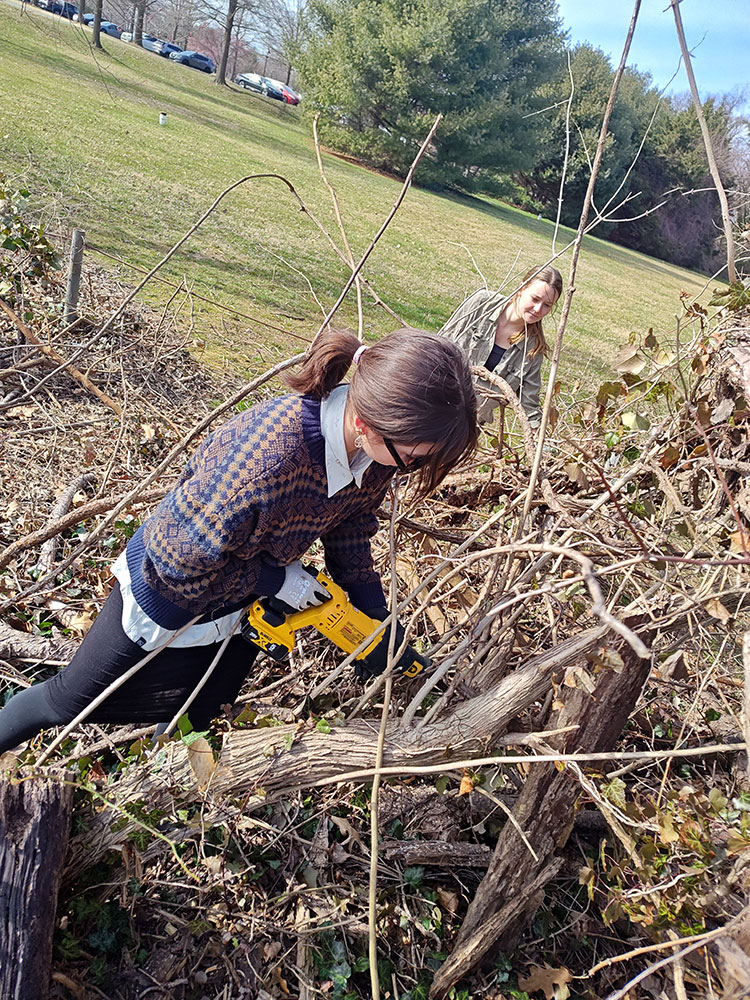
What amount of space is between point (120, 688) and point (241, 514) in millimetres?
695

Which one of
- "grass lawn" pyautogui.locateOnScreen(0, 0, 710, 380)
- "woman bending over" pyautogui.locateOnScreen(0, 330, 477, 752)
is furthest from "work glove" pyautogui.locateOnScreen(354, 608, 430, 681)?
"grass lawn" pyautogui.locateOnScreen(0, 0, 710, 380)

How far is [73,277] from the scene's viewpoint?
428cm

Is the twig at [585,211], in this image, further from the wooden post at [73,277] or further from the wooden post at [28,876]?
the wooden post at [73,277]

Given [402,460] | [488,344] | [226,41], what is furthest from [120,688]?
[226,41]

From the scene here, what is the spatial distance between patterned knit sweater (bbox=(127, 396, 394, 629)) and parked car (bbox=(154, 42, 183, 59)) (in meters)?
39.1

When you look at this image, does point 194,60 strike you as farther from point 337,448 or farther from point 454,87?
point 337,448

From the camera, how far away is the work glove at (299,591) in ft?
5.97

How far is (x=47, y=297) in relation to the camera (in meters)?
4.63

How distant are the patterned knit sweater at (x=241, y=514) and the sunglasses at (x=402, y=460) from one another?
0.59 ft

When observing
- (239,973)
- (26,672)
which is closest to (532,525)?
(239,973)

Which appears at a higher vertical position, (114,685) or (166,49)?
(166,49)

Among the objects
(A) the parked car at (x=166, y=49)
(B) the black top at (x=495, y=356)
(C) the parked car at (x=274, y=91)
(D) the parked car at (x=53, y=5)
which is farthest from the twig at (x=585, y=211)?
(A) the parked car at (x=166, y=49)

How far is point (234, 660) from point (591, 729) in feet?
3.34

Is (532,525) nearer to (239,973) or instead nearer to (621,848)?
(621,848)
